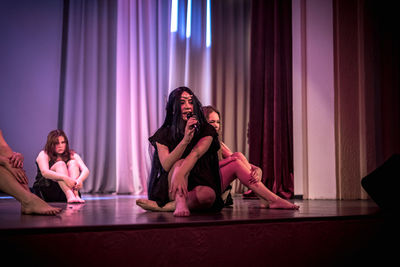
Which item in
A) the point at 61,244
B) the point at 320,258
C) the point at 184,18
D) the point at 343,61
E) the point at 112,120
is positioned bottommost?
the point at 320,258

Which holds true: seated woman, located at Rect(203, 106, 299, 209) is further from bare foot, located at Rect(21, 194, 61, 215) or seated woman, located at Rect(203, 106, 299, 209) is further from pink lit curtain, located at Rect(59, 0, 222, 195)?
pink lit curtain, located at Rect(59, 0, 222, 195)

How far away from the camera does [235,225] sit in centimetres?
183

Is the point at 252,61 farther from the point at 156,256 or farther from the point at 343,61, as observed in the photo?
the point at 156,256

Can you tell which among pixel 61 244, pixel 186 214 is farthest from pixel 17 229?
pixel 186 214

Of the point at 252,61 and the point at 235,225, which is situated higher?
the point at 252,61

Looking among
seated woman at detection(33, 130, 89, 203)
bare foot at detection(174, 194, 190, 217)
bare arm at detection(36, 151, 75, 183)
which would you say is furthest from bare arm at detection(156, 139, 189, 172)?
bare arm at detection(36, 151, 75, 183)

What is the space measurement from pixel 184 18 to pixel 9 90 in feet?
8.77

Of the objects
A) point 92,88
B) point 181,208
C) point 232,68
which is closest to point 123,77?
point 92,88

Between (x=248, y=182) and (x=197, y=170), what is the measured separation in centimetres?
38

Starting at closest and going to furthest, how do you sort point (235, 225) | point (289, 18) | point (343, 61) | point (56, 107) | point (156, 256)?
point (156, 256) < point (235, 225) < point (343, 61) < point (289, 18) < point (56, 107)

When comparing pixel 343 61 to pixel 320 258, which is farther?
pixel 343 61

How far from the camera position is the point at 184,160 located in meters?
2.33

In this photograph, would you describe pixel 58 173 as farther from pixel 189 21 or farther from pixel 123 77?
pixel 189 21

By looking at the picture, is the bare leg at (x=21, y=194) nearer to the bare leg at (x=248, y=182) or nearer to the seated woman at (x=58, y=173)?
the bare leg at (x=248, y=182)
